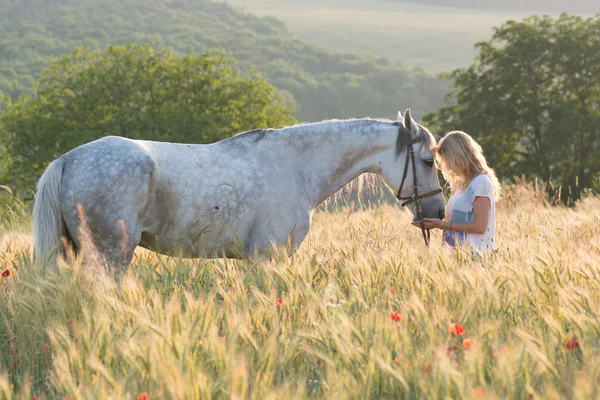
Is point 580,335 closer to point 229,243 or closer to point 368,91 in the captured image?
point 229,243

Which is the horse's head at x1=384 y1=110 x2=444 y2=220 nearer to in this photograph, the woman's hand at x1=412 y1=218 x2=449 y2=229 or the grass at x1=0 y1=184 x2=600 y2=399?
the woman's hand at x1=412 y1=218 x2=449 y2=229

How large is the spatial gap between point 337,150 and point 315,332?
10.4ft

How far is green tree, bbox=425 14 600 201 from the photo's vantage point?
120ft

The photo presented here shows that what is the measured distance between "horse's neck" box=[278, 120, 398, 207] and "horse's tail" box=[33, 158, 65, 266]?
2.06 metres

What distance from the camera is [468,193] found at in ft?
20.8

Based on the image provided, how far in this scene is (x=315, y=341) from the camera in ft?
10.2

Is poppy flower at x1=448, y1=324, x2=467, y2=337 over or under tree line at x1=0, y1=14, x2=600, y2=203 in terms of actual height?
over

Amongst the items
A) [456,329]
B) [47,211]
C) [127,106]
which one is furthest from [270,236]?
[127,106]

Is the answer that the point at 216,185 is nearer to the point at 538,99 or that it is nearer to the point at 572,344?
the point at 572,344

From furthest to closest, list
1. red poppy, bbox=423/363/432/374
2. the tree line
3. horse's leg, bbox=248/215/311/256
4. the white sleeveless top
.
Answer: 1. the tree line
2. the white sleeveless top
3. horse's leg, bbox=248/215/311/256
4. red poppy, bbox=423/363/432/374

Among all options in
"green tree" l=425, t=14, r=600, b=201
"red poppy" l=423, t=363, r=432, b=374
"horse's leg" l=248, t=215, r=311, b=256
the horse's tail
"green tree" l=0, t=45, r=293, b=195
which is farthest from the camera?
"green tree" l=425, t=14, r=600, b=201

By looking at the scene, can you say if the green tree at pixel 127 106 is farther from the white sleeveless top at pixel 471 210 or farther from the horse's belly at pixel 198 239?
the horse's belly at pixel 198 239

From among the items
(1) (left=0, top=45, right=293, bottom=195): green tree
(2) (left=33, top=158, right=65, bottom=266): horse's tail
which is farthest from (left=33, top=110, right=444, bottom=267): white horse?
(1) (left=0, top=45, right=293, bottom=195): green tree

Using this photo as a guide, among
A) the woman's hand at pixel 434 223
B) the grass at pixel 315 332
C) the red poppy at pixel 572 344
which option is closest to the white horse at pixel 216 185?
the woman's hand at pixel 434 223
